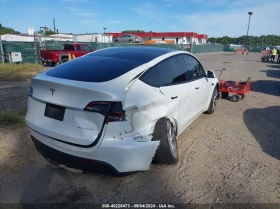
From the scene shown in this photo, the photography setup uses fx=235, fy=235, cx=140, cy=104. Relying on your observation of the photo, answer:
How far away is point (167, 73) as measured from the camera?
3398 millimetres

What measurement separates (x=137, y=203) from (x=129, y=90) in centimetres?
127

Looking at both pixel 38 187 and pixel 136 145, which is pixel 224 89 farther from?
pixel 38 187

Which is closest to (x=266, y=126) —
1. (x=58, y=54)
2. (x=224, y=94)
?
(x=224, y=94)

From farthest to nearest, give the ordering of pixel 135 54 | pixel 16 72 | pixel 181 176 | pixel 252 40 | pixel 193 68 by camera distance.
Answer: pixel 252 40 < pixel 16 72 < pixel 193 68 < pixel 135 54 < pixel 181 176

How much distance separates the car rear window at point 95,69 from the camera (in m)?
2.77

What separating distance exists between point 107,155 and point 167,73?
5.09 feet

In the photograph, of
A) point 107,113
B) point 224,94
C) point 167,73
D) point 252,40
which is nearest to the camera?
point 107,113

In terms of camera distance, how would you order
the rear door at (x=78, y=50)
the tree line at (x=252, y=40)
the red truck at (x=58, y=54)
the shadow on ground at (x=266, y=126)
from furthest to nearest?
the tree line at (x=252, y=40)
the rear door at (x=78, y=50)
the red truck at (x=58, y=54)
the shadow on ground at (x=266, y=126)

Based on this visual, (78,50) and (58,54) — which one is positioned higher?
(78,50)

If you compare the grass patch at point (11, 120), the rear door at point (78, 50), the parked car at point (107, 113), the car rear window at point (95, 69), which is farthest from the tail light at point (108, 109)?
the rear door at point (78, 50)

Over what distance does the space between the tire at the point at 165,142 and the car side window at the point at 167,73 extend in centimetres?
52

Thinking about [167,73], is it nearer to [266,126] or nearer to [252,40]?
[266,126]

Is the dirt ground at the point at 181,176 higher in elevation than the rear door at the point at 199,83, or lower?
lower

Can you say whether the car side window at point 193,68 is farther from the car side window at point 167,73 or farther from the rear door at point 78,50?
the rear door at point 78,50
